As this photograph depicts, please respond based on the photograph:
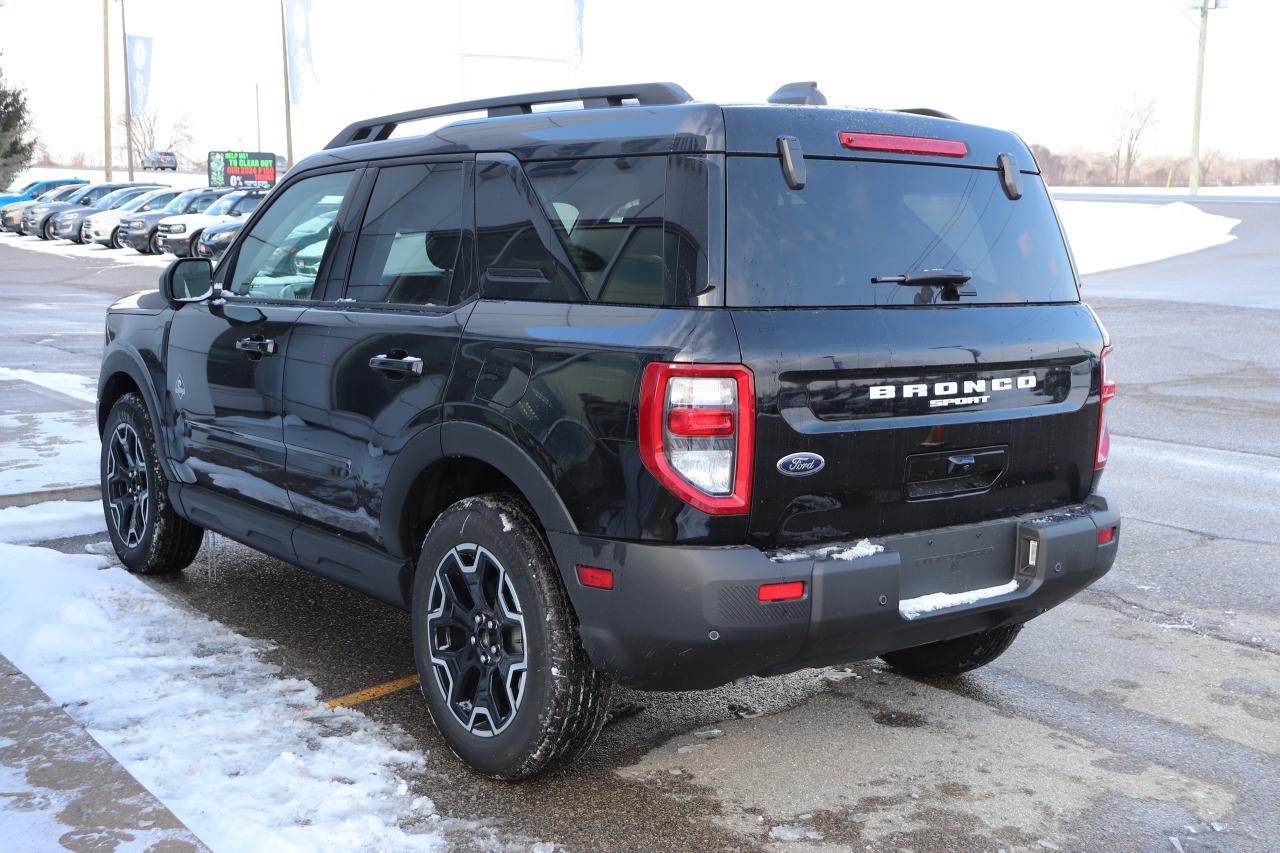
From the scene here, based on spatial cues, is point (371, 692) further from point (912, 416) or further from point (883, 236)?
point (883, 236)

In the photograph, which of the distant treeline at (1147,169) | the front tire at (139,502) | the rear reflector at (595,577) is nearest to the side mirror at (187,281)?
the front tire at (139,502)

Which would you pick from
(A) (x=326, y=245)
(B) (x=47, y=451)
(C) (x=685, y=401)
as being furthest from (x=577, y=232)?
(B) (x=47, y=451)

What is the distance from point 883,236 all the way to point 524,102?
127cm

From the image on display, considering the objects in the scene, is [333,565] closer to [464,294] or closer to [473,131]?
[464,294]

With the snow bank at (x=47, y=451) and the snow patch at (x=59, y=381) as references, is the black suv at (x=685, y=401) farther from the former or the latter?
the snow patch at (x=59, y=381)

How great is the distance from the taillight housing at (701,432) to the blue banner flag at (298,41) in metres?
31.0

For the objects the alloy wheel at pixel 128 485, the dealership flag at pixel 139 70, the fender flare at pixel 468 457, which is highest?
the dealership flag at pixel 139 70

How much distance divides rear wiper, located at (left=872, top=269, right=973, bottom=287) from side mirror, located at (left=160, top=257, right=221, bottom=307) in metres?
2.96

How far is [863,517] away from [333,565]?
190 centimetres

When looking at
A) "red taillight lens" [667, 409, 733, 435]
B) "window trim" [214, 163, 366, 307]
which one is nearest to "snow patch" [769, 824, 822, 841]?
"red taillight lens" [667, 409, 733, 435]

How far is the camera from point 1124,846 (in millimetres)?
Answer: 3383

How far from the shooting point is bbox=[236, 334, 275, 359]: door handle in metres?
4.61

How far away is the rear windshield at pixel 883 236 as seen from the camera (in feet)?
10.9

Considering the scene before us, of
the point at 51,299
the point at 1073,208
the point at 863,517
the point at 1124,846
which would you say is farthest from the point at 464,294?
the point at 1073,208
